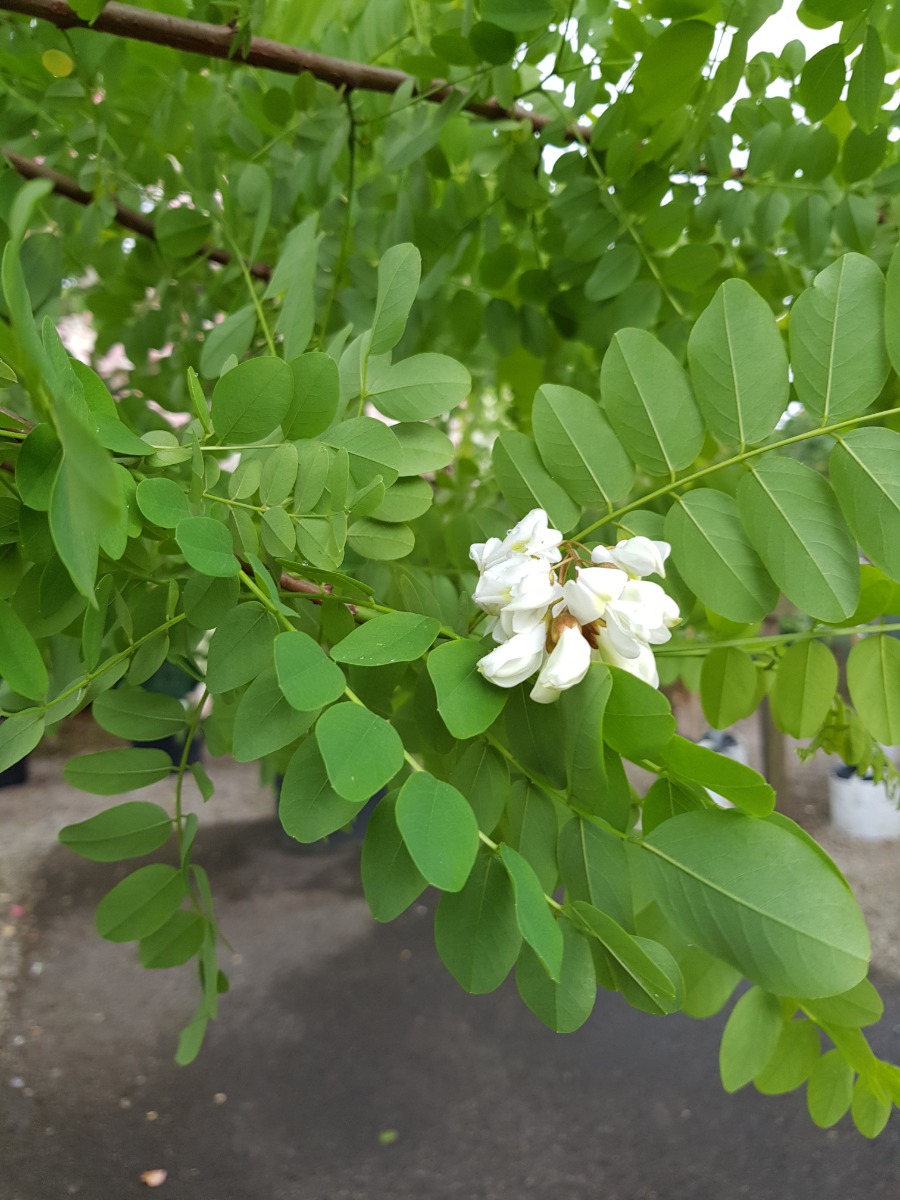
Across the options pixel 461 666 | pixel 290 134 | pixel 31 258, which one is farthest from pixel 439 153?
pixel 461 666

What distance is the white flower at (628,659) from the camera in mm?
191

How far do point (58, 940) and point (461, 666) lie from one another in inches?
44.9

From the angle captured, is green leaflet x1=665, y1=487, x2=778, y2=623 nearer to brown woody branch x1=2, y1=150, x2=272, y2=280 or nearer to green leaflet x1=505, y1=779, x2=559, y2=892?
green leaflet x1=505, y1=779, x2=559, y2=892

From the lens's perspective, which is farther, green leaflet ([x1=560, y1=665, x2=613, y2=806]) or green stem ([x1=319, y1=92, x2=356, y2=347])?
green stem ([x1=319, y1=92, x2=356, y2=347])

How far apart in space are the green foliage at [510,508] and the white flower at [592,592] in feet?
0.05

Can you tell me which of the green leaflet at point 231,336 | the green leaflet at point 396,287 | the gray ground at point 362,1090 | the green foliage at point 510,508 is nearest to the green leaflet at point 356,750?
the green foliage at point 510,508

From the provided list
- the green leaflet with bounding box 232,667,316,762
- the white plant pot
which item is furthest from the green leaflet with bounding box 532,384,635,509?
the white plant pot

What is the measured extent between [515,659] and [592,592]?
2 cm

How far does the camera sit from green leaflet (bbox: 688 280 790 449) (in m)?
0.22

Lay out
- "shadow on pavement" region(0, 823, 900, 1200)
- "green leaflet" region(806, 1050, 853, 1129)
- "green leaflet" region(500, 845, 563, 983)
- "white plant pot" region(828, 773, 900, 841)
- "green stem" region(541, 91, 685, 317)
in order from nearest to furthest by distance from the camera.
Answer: "green leaflet" region(500, 845, 563, 983) → "green leaflet" region(806, 1050, 853, 1129) → "green stem" region(541, 91, 685, 317) → "shadow on pavement" region(0, 823, 900, 1200) → "white plant pot" region(828, 773, 900, 841)

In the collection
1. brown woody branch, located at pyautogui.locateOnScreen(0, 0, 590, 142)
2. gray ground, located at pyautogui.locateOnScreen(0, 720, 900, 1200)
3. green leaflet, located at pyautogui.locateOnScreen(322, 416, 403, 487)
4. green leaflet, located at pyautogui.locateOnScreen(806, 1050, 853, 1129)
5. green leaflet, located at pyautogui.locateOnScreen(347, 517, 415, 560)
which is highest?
brown woody branch, located at pyautogui.locateOnScreen(0, 0, 590, 142)

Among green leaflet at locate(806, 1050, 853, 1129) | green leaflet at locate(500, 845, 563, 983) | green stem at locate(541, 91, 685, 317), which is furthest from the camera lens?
green stem at locate(541, 91, 685, 317)

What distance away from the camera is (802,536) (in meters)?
0.21

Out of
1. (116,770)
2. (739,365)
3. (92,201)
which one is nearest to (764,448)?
(739,365)
